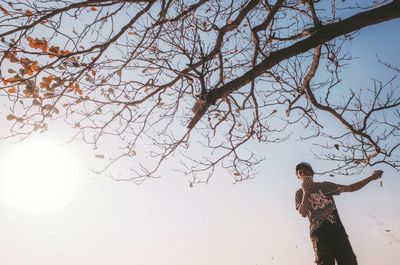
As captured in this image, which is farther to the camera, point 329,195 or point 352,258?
point 329,195

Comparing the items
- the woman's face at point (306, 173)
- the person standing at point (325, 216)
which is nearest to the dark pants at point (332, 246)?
the person standing at point (325, 216)

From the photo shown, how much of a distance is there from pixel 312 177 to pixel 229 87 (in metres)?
1.75

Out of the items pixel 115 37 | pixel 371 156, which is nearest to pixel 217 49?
Answer: pixel 115 37

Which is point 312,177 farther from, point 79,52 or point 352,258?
point 79,52

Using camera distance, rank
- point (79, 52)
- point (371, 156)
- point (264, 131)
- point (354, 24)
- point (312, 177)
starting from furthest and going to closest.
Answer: point (264, 131) → point (371, 156) → point (312, 177) → point (79, 52) → point (354, 24)

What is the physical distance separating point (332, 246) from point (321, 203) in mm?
489

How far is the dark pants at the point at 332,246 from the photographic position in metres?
3.61

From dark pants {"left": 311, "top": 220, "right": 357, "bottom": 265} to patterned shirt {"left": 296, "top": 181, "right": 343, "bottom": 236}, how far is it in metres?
0.07

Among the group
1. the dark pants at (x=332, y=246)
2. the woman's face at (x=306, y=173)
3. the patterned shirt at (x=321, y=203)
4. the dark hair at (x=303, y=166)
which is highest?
the dark hair at (x=303, y=166)

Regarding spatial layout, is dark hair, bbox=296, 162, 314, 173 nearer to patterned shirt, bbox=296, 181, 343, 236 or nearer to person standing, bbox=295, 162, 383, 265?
person standing, bbox=295, 162, 383, 265

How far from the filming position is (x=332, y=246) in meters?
3.72

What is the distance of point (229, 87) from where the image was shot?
342 cm

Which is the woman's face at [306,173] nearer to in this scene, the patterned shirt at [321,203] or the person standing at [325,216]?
the person standing at [325,216]

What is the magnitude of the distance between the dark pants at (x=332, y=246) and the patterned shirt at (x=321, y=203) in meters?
0.07
